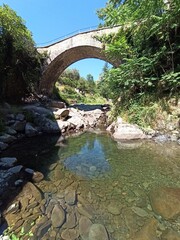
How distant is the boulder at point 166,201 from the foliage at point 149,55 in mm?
5095

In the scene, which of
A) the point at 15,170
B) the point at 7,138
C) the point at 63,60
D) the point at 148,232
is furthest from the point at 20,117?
the point at 63,60

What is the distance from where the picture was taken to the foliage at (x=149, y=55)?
26.0ft

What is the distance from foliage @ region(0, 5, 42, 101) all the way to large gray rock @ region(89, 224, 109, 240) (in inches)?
386

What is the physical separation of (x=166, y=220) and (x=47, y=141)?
5.75 m

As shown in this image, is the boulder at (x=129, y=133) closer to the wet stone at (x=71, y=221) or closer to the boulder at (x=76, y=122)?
the boulder at (x=76, y=122)

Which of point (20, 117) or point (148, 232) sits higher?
point (20, 117)

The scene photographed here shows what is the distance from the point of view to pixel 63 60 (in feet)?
53.5

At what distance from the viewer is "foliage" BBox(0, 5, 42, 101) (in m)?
10.3

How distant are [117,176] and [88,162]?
3.90 feet

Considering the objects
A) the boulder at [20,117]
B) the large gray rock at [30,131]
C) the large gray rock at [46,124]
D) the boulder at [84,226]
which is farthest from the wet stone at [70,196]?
the boulder at [20,117]

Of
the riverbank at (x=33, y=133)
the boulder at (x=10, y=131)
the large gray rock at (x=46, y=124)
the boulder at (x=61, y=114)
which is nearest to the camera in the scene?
the riverbank at (x=33, y=133)

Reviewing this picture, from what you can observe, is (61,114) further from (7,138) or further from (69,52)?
(69,52)

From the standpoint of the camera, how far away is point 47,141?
24.6ft

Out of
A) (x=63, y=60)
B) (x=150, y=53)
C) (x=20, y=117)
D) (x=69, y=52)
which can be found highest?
(x=69, y=52)
